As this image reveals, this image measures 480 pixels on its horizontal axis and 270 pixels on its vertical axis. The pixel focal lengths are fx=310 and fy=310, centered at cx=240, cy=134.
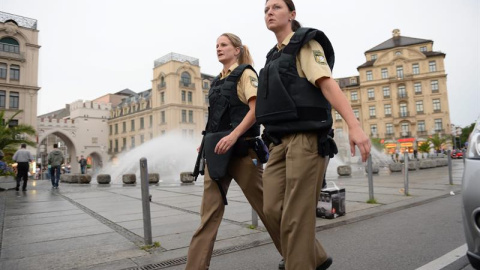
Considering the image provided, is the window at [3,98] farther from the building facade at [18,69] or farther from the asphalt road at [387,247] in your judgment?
the asphalt road at [387,247]

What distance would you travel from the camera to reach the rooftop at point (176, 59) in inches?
2078

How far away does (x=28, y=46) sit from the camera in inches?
1569

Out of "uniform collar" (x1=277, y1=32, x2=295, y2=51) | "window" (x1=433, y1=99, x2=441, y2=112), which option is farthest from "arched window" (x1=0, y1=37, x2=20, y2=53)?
"window" (x1=433, y1=99, x2=441, y2=112)

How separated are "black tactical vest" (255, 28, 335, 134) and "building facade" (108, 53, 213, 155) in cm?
4918

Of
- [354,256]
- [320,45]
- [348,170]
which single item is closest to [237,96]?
[320,45]

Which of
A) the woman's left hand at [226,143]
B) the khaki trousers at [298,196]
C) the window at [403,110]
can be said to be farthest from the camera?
the window at [403,110]

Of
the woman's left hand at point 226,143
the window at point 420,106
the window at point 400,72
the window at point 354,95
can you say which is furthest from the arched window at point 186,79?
the woman's left hand at point 226,143

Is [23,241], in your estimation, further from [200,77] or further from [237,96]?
[200,77]

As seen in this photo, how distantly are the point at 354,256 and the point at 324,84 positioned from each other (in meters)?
2.25

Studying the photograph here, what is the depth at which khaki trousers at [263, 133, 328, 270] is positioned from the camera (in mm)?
1778

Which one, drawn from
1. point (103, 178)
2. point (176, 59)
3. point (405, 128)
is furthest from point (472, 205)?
point (405, 128)

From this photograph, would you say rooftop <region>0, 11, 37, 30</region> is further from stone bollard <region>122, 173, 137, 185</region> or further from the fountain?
stone bollard <region>122, 173, 137, 185</region>

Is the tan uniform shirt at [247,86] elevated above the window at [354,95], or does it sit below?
below

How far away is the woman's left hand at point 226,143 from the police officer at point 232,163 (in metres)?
0.04
